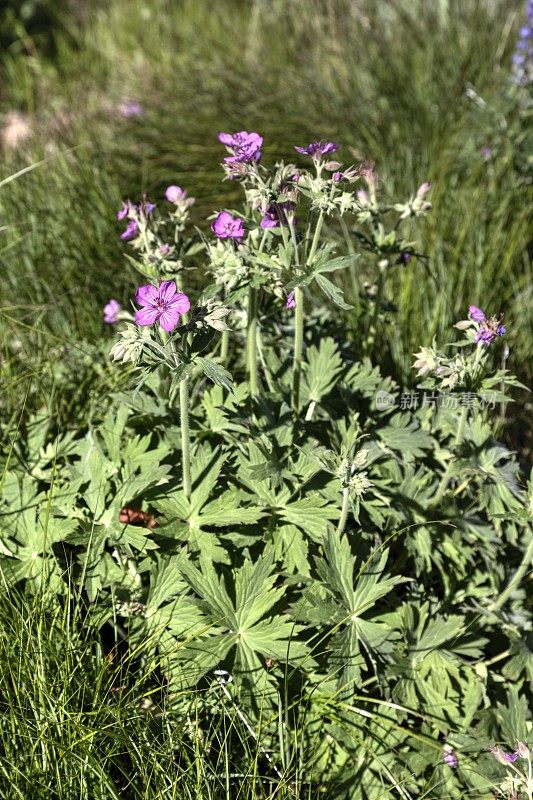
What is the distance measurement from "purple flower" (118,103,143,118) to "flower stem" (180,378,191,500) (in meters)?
3.14

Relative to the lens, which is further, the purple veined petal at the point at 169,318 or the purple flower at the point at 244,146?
the purple flower at the point at 244,146

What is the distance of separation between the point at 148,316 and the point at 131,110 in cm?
331

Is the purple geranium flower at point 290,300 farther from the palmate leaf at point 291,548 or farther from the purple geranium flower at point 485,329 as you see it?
the palmate leaf at point 291,548

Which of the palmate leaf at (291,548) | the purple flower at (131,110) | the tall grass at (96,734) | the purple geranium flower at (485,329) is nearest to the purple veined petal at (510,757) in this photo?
the tall grass at (96,734)

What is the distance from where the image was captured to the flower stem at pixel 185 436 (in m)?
1.60

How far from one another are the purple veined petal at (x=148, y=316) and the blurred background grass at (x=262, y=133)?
74 cm

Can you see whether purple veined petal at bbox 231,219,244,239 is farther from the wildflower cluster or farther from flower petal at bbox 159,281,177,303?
the wildflower cluster

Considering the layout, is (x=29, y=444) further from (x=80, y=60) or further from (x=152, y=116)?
(x=80, y=60)

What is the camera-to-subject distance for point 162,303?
1.49 metres

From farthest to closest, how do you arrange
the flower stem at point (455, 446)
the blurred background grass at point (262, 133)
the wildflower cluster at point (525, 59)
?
the wildflower cluster at point (525, 59) → the blurred background grass at point (262, 133) → the flower stem at point (455, 446)

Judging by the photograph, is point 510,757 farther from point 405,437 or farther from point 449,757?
point 405,437

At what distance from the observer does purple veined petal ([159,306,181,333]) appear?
1.46 meters

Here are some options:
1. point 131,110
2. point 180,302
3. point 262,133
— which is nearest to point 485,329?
point 180,302

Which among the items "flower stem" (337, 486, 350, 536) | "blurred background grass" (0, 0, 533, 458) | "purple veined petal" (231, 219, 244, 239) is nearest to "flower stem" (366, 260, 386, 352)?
"blurred background grass" (0, 0, 533, 458)
